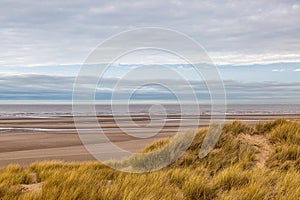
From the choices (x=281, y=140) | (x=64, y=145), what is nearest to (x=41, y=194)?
(x=281, y=140)

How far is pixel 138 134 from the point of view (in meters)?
Answer: 27.2

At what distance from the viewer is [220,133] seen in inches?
412

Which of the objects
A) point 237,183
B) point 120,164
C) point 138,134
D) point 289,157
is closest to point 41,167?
point 120,164

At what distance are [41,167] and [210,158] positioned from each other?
4.50 metres

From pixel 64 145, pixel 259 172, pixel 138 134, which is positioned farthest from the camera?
pixel 138 134

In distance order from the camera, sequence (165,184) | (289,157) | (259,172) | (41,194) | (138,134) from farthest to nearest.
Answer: (138,134)
(289,157)
(259,172)
(165,184)
(41,194)

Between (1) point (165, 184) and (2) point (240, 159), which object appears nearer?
(1) point (165, 184)

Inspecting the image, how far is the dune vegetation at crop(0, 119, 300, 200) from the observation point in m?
6.06

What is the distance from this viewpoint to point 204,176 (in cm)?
726

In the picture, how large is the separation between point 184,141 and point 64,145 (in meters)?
12.0

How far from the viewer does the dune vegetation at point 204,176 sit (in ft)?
19.9

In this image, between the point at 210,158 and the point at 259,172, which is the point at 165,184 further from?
the point at 210,158

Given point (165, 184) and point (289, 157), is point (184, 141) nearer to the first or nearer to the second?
point (289, 157)

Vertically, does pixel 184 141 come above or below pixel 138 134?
above
